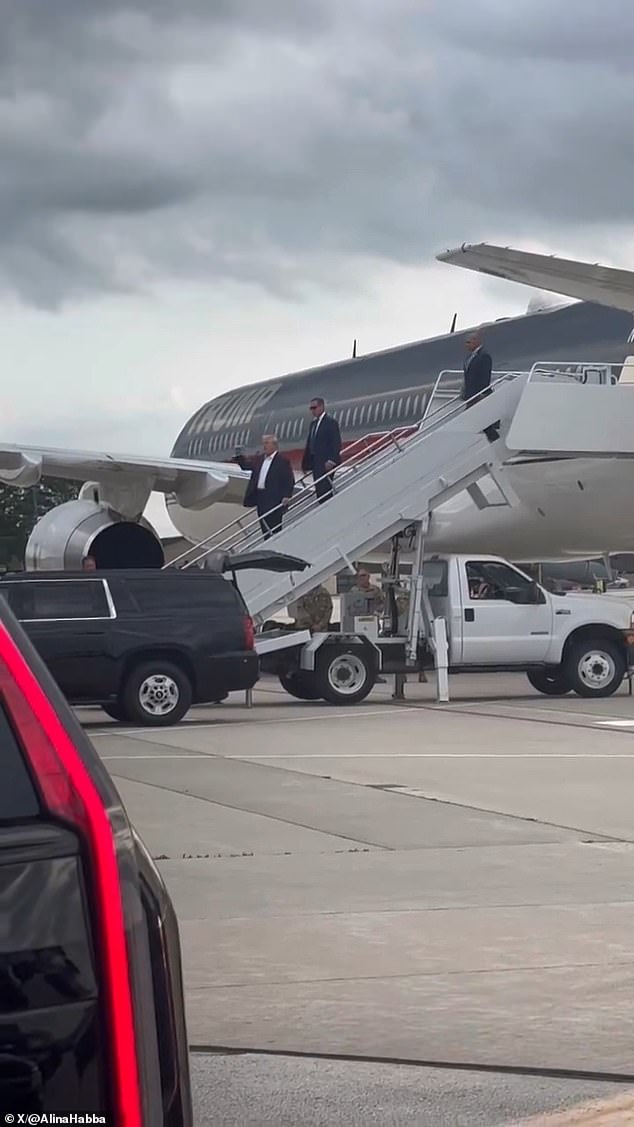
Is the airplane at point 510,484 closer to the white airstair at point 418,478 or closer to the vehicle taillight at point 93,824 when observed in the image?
the white airstair at point 418,478

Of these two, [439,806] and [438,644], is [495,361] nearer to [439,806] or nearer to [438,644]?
[438,644]

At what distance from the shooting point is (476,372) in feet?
75.6

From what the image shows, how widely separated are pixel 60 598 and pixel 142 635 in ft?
3.34

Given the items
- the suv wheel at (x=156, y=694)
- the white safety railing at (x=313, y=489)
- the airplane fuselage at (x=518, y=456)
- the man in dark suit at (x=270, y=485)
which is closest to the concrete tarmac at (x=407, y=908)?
the suv wheel at (x=156, y=694)

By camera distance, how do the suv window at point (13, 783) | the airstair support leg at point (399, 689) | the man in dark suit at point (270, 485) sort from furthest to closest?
the man in dark suit at point (270, 485), the airstair support leg at point (399, 689), the suv window at point (13, 783)

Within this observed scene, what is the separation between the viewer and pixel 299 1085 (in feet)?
17.0

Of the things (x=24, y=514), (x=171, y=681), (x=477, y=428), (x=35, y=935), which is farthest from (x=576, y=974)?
(x=24, y=514)

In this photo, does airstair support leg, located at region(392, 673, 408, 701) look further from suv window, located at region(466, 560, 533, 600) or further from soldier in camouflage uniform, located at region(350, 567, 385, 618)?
suv window, located at region(466, 560, 533, 600)

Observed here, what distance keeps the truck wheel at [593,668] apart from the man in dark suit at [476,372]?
12.2 ft

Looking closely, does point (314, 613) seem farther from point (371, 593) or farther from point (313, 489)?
point (313, 489)

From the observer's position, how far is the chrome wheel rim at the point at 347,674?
21.4 m

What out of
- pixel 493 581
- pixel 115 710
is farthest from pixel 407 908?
pixel 493 581

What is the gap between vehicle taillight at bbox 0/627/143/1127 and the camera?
7.38 feet

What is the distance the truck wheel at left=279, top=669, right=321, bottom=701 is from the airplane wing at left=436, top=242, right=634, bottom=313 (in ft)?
17.8
